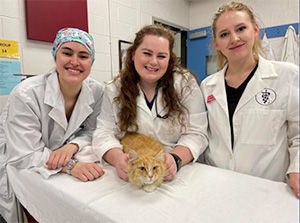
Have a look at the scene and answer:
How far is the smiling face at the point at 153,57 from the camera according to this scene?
1.25 m

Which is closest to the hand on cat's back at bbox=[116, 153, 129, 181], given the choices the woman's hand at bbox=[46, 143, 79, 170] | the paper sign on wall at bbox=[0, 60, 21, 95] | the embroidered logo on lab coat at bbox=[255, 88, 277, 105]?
the woman's hand at bbox=[46, 143, 79, 170]

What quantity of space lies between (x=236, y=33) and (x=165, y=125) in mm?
661

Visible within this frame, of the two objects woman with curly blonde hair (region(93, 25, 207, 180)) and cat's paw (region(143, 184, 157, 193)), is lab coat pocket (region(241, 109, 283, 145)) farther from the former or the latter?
cat's paw (region(143, 184, 157, 193))

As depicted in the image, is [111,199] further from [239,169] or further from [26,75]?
[26,75]

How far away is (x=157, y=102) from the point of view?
1316mm

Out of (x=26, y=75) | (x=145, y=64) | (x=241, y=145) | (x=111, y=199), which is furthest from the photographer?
(x=26, y=75)

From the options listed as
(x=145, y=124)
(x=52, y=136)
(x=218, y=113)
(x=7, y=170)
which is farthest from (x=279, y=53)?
(x=7, y=170)

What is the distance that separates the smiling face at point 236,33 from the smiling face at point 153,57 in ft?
1.11

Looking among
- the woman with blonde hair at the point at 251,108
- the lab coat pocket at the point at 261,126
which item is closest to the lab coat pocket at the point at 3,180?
the woman with blonde hair at the point at 251,108

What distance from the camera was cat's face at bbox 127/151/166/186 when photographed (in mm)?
884

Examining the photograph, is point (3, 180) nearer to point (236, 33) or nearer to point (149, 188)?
point (149, 188)

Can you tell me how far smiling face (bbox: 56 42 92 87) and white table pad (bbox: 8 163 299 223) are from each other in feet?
1.98

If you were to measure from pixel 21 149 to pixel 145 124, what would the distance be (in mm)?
726

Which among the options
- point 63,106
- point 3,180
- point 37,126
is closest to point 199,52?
point 63,106
